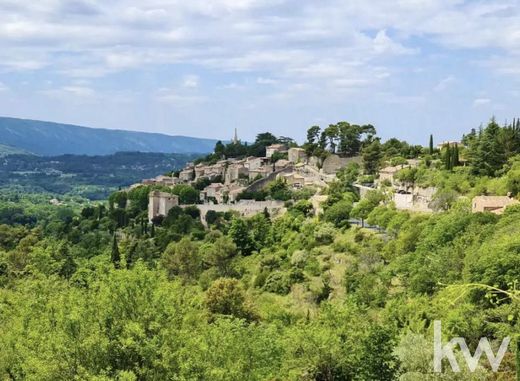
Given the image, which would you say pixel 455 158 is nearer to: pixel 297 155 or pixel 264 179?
pixel 264 179

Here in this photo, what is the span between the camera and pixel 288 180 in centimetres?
6800

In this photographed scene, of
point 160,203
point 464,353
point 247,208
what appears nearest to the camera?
point 464,353

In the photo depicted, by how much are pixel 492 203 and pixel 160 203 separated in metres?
41.0

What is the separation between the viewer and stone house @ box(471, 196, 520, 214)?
33.8 metres

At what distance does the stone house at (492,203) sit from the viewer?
1332 inches

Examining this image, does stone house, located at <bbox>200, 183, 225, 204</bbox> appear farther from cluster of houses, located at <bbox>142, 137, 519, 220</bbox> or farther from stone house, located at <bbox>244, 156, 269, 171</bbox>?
stone house, located at <bbox>244, 156, 269, 171</bbox>

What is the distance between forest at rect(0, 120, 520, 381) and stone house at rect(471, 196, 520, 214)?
143cm

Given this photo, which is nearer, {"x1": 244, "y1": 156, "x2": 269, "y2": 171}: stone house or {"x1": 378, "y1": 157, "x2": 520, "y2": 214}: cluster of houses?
{"x1": 378, "y1": 157, "x2": 520, "y2": 214}: cluster of houses

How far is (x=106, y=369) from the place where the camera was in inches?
551

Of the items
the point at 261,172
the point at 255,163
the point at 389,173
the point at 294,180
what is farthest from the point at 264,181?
the point at 389,173

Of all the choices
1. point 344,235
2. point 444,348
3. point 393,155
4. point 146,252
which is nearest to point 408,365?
point 444,348

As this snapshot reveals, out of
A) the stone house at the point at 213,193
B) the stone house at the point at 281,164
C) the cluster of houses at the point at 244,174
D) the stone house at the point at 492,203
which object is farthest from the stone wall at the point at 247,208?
the stone house at the point at 492,203

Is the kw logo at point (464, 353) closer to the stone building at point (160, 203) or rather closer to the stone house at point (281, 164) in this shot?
the stone building at point (160, 203)

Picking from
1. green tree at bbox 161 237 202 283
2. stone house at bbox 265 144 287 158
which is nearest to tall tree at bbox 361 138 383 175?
green tree at bbox 161 237 202 283
